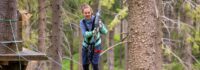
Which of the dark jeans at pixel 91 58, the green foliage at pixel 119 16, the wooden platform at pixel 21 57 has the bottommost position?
the dark jeans at pixel 91 58

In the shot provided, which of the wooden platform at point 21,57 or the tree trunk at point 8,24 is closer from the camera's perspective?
the wooden platform at point 21,57

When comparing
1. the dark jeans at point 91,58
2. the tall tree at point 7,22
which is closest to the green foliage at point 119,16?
the dark jeans at point 91,58

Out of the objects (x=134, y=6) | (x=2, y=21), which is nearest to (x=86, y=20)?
(x=134, y=6)

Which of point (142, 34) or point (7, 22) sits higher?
point (7, 22)

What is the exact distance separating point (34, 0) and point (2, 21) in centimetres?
869

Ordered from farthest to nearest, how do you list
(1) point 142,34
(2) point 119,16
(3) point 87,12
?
(2) point 119,16 → (3) point 87,12 → (1) point 142,34

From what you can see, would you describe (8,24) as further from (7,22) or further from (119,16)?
(119,16)

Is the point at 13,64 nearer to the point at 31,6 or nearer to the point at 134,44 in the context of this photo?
the point at 134,44

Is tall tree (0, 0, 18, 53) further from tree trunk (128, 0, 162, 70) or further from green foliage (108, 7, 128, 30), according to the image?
green foliage (108, 7, 128, 30)

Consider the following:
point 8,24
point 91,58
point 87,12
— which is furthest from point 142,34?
point 8,24

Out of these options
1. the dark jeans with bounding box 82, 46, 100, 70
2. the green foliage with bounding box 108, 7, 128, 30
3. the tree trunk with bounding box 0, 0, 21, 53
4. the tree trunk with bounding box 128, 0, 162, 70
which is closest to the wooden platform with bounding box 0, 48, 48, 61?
the tree trunk with bounding box 0, 0, 21, 53

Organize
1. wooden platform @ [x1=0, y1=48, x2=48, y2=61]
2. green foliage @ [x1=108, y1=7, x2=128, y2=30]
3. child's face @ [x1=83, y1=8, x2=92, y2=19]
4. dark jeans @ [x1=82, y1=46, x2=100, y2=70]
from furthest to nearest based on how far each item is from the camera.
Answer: green foliage @ [x1=108, y1=7, x2=128, y2=30]
dark jeans @ [x1=82, y1=46, x2=100, y2=70]
child's face @ [x1=83, y1=8, x2=92, y2=19]
wooden platform @ [x1=0, y1=48, x2=48, y2=61]

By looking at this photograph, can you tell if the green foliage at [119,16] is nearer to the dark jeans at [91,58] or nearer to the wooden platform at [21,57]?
the dark jeans at [91,58]

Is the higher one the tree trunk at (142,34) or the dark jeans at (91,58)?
the tree trunk at (142,34)
